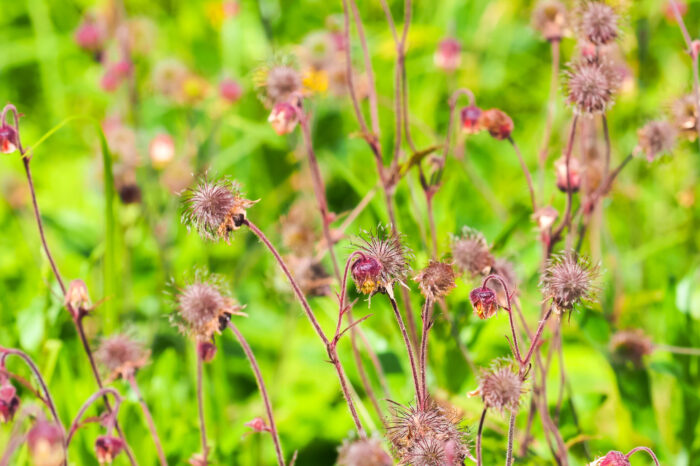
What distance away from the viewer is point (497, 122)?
1.21 metres

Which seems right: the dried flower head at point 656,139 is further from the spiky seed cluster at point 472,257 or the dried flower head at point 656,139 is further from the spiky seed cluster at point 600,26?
the spiky seed cluster at point 472,257

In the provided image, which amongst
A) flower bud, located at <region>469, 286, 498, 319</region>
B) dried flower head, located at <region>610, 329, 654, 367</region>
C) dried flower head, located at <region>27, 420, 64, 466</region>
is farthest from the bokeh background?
dried flower head, located at <region>27, 420, 64, 466</region>

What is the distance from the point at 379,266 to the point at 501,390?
0.64ft

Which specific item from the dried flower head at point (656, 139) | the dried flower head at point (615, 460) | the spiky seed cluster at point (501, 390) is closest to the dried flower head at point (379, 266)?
the spiky seed cluster at point (501, 390)

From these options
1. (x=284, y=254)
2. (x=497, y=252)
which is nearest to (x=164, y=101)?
(x=284, y=254)

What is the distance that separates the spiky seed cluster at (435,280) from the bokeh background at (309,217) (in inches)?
6.6

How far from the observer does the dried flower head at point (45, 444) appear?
80 centimetres

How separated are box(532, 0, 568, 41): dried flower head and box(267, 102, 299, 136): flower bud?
1.74ft

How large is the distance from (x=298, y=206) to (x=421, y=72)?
0.96m

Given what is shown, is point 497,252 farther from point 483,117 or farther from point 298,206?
point 298,206

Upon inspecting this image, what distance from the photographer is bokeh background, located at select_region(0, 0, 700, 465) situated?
1457mm

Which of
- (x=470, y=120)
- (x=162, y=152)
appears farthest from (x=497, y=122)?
(x=162, y=152)

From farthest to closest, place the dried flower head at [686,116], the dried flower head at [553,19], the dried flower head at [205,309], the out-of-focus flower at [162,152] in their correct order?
the out-of-focus flower at [162,152] → the dried flower head at [553,19] → the dried flower head at [686,116] → the dried flower head at [205,309]

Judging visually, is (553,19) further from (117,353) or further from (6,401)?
(6,401)
